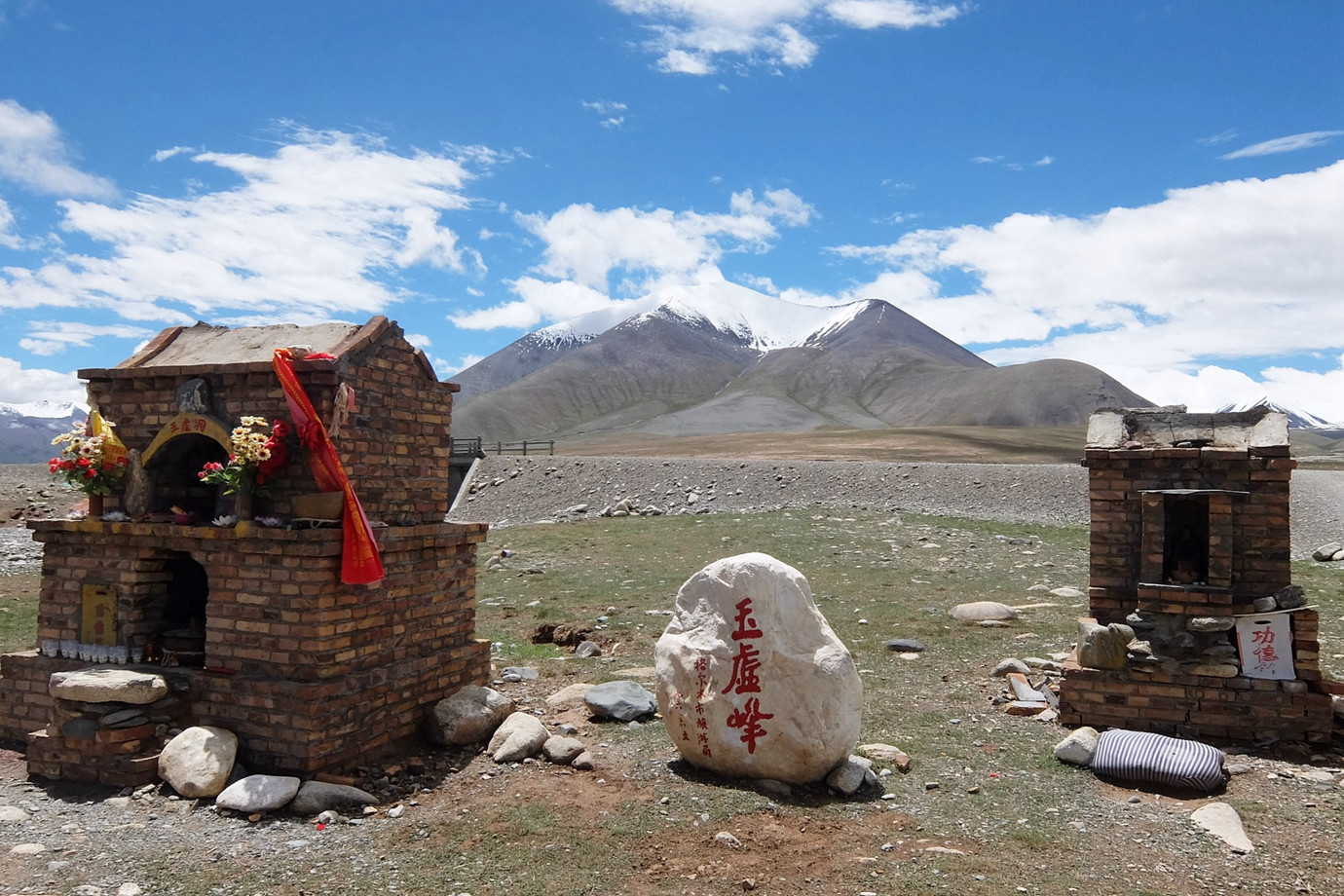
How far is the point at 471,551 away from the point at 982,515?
2402 cm

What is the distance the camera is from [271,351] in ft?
27.3

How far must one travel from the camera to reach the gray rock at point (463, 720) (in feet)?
27.0

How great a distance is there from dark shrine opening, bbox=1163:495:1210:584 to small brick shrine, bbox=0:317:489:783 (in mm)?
7607

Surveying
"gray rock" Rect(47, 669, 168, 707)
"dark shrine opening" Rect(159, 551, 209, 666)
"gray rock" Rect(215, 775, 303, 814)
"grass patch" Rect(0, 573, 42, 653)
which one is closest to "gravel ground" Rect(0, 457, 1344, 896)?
"gray rock" Rect(215, 775, 303, 814)

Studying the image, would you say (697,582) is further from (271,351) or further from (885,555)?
(885,555)

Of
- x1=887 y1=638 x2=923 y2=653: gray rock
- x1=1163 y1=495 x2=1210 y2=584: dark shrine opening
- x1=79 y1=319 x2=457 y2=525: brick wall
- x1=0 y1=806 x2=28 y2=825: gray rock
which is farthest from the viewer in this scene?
x1=887 y1=638 x2=923 y2=653: gray rock

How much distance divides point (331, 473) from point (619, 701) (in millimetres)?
3723

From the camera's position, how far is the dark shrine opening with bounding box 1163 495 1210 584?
9719mm

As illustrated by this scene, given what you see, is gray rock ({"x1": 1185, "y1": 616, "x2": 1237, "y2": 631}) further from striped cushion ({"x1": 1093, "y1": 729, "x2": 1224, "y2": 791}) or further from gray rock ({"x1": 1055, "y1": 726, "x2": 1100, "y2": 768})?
gray rock ({"x1": 1055, "y1": 726, "x2": 1100, "y2": 768})

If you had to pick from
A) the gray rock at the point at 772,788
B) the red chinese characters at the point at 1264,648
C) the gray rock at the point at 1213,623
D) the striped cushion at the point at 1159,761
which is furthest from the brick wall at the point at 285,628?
the red chinese characters at the point at 1264,648

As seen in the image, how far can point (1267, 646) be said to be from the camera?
861cm

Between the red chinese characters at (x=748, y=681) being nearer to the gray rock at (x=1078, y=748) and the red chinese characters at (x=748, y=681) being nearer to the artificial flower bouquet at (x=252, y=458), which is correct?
the gray rock at (x=1078, y=748)

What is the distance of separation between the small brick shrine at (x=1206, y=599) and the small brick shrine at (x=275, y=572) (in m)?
6.63

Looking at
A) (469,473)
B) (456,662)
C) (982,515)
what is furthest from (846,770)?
(469,473)
